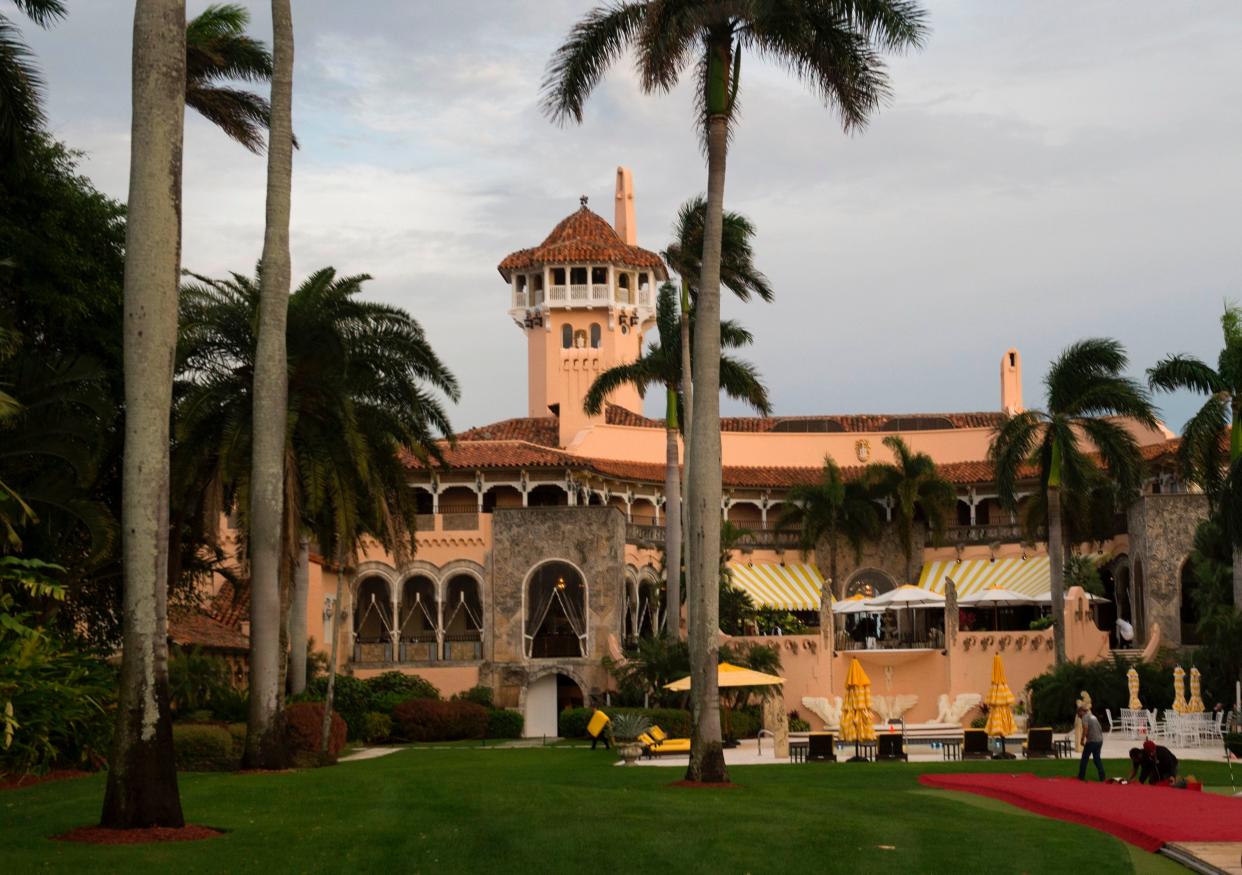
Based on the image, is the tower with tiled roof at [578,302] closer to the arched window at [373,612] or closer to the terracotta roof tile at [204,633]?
the arched window at [373,612]

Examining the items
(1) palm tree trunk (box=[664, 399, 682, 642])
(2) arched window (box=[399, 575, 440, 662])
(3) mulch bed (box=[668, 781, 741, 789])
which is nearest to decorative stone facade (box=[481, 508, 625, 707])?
(2) arched window (box=[399, 575, 440, 662])

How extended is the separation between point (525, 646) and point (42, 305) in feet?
95.5

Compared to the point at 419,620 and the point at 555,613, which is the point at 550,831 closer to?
the point at 555,613

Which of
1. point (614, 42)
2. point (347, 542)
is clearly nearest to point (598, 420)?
point (347, 542)

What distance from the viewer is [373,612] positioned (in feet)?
203

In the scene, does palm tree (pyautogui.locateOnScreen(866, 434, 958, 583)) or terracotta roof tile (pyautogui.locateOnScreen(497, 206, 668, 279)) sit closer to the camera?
palm tree (pyautogui.locateOnScreen(866, 434, 958, 583))

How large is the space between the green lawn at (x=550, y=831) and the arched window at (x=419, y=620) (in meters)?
32.4

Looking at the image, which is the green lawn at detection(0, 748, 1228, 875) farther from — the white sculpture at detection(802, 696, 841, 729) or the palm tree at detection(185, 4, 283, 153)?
the white sculpture at detection(802, 696, 841, 729)

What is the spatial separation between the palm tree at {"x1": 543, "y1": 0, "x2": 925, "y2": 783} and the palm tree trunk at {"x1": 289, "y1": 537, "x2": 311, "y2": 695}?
17.3 meters

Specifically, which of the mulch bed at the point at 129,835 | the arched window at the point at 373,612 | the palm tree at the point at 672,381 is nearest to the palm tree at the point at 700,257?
the palm tree at the point at 672,381

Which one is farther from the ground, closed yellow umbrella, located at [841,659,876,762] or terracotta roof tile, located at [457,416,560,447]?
terracotta roof tile, located at [457,416,560,447]

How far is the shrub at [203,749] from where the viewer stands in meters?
30.6

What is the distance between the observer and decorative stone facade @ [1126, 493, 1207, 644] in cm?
5850

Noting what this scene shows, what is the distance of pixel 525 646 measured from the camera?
56.8 meters
